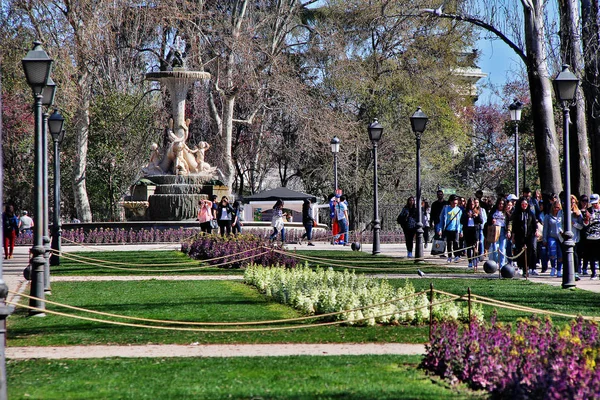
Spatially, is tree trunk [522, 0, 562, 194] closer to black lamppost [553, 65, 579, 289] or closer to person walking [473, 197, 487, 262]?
person walking [473, 197, 487, 262]

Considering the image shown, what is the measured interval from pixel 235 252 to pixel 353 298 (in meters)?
10.7

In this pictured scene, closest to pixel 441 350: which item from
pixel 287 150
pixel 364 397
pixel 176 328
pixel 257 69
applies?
pixel 364 397

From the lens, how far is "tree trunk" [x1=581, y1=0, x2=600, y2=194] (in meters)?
23.2

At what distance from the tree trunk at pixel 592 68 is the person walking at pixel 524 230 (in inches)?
187

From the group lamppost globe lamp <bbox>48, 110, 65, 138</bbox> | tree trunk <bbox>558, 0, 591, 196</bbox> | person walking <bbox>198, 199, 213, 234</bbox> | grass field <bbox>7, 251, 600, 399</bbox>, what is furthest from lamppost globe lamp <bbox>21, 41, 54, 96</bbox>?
person walking <bbox>198, 199, 213, 234</bbox>

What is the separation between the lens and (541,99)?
958 inches

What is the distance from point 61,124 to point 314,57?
27098 millimetres

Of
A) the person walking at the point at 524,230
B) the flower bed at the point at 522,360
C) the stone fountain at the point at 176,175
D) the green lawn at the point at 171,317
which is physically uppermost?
the stone fountain at the point at 176,175

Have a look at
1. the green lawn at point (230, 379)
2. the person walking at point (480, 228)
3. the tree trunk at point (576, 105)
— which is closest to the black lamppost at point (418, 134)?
the person walking at point (480, 228)

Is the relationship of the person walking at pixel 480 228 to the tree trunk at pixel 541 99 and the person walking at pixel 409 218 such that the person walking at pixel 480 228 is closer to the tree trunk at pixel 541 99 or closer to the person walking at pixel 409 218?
the tree trunk at pixel 541 99

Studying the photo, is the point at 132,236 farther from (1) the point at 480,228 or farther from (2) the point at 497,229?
(2) the point at 497,229

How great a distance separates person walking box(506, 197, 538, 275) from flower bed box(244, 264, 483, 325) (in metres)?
5.23

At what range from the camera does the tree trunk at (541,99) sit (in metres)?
24.2

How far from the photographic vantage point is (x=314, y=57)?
4881cm
